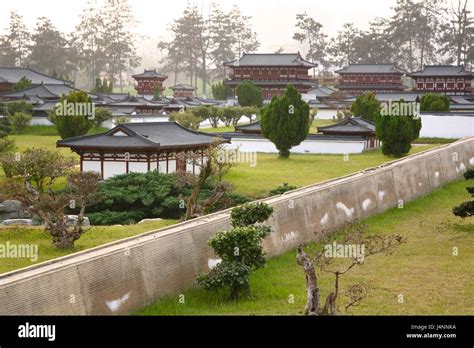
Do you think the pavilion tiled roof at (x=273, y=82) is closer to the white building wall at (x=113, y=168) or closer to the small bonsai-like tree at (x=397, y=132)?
the small bonsai-like tree at (x=397, y=132)

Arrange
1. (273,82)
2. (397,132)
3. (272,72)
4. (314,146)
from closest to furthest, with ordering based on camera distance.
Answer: (397,132)
(314,146)
(273,82)
(272,72)

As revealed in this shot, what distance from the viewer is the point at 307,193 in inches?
886

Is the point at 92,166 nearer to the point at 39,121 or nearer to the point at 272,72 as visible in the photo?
the point at 39,121

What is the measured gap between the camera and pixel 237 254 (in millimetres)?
16812

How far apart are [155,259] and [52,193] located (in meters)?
10.9

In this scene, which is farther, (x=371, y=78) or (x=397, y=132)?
Answer: (x=371, y=78)

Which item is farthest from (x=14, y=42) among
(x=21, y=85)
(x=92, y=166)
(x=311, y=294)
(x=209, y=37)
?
(x=311, y=294)

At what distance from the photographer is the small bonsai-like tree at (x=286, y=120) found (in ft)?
148

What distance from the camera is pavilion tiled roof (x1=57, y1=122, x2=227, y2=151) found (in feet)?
122

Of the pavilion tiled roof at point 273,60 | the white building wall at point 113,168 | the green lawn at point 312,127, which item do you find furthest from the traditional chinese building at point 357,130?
the pavilion tiled roof at point 273,60

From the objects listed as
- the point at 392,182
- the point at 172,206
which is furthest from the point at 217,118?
the point at 392,182
